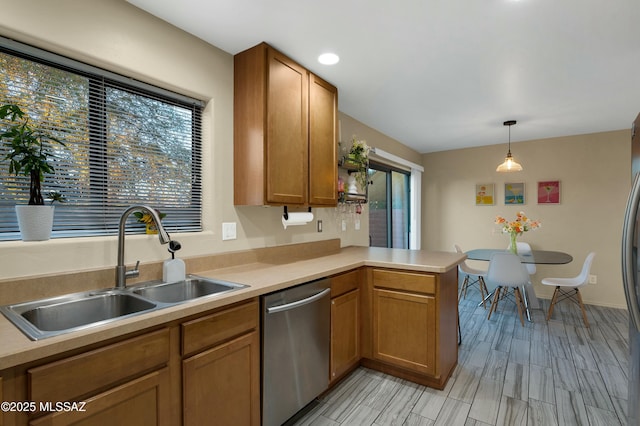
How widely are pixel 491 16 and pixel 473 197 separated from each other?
3752mm

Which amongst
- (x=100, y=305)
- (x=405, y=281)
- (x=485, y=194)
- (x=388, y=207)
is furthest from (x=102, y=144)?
(x=485, y=194)

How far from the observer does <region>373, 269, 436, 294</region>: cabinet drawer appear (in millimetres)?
2170

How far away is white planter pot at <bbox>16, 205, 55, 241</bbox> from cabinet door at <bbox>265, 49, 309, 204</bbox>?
1.10 m

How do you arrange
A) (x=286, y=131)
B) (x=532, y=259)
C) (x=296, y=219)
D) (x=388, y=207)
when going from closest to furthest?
(x=286, y=131)
(x=296, y=219)
(x=532, y=259)
(x=388, y=207)

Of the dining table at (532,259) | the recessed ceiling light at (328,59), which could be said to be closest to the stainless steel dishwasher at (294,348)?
the recessed ceiling light at (328,59)

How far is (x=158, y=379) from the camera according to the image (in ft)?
3.94

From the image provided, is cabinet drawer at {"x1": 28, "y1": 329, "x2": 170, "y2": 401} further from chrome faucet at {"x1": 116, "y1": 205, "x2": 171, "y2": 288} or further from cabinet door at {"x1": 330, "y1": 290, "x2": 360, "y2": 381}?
cabinet door at {"x1": 330, "y1": 290, "x2": 360, "y2": 381}

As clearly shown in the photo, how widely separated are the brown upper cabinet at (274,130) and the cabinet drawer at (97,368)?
1063mm

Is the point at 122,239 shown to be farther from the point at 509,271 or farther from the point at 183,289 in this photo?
the point at 509,271

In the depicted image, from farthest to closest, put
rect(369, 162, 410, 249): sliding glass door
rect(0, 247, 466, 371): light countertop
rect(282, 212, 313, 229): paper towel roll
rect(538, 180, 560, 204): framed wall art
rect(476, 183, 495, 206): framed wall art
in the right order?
rect(476, 183, 495, 206): framed wall art → rect(538, 180, 560, 204): framed wall art → rect(369, 162, 410, 249): sliding glass door → rect(282, 212, 313, 229): paper towel roll → rect(0, 247, 466, 371): light countertop

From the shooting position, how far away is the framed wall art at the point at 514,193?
4684 millimetres

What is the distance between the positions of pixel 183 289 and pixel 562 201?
16.2 feet

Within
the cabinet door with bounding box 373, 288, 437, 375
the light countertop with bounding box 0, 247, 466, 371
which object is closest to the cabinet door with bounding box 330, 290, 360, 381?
the cabinet door with bounding box 373, 288, 437, 375

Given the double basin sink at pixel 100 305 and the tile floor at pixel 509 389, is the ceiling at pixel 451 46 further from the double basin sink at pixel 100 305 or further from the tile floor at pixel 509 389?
the tile floor at pixel 509 389
